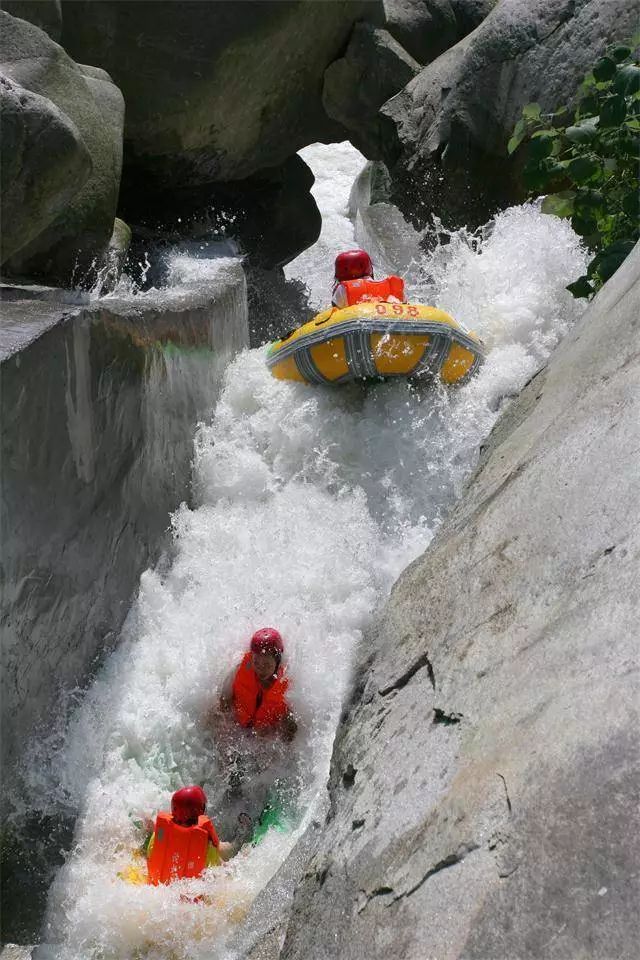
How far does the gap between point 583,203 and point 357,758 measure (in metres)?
2.95

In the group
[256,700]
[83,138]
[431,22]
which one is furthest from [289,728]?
[431,22]

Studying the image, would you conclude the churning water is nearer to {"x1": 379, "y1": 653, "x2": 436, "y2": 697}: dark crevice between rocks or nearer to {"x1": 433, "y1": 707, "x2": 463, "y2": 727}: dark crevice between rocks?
{"x1": 379, "y1": 653, "x2": 436, "y2": 697}: dark crevice between rocks

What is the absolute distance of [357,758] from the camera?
6.95 ft

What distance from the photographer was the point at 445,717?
1762 mm

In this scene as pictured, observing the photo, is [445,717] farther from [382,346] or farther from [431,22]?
[431,22]

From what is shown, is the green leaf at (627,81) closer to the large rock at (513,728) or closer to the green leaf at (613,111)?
the green leaf at (613,111)

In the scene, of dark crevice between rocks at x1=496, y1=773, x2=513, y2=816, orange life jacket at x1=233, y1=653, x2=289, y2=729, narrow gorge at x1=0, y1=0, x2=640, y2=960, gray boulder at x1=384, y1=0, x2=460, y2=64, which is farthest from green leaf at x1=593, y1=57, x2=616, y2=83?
gray boulder at x1=384, y1=0, x2=460, y2=64

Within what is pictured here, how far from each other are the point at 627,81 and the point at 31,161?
2.95 metres

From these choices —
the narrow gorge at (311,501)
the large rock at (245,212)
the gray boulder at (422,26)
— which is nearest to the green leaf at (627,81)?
the narrow gorge at (311,501)

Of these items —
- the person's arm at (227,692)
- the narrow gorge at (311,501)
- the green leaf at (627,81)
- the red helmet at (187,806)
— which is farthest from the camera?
the person's arm at (227,692)

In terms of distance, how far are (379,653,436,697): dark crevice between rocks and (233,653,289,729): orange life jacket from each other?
83.0 inches

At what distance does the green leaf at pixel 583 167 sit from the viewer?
4066 mm

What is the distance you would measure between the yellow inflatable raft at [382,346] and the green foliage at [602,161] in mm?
1787

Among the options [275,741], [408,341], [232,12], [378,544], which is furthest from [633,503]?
[232,12]
